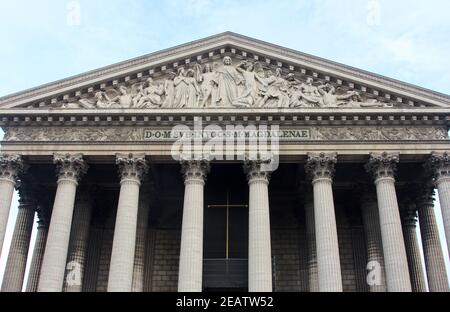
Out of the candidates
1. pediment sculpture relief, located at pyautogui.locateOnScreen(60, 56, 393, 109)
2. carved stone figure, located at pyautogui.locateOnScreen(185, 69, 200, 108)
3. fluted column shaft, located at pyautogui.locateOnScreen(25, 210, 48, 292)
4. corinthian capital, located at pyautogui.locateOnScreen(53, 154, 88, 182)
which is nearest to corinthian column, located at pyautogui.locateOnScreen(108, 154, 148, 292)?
→ corinthian capital, located at pyautogui.locateOnScreen(53, 154, 88, 182)

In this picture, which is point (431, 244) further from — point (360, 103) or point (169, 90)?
point (169, 90)

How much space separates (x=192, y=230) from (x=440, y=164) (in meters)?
12.4

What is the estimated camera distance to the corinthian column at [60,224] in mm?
25312

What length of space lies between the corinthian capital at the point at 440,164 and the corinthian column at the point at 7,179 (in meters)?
20.2

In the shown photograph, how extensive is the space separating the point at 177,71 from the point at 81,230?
392 inches

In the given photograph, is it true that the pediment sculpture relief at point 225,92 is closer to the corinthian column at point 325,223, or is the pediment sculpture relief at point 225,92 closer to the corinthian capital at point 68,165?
the corinthian capital at point 68,165

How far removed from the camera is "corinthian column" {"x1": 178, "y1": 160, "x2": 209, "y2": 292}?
82.2 feet

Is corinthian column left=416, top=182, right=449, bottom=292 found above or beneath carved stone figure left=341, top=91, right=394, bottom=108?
beneath

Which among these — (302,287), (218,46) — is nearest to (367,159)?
(302,287)

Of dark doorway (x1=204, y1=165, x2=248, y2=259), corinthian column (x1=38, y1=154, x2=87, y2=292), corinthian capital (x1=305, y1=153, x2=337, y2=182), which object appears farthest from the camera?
dark doorway (x1=204, y1=165, x2=248, y2=259)

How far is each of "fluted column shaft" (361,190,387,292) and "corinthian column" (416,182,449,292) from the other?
2417 millimetres

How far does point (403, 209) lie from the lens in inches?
1288

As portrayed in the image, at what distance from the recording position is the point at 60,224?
1037 inches

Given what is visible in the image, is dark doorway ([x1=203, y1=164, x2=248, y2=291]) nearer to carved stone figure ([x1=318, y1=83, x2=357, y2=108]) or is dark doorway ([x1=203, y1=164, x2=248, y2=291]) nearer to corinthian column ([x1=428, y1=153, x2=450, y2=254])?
carved stone figure ([x1=318, y1=83, x2=357, y2=108])
